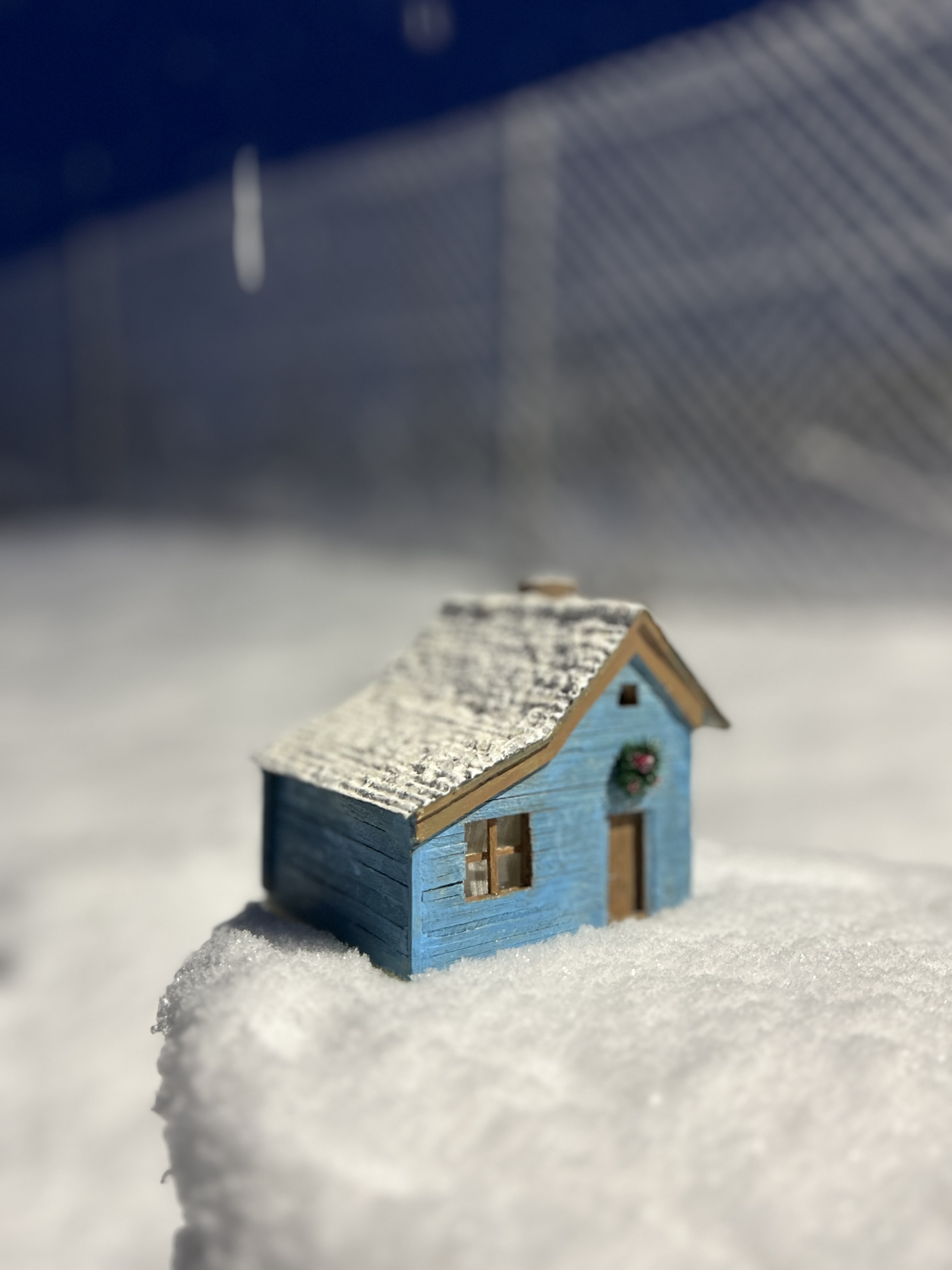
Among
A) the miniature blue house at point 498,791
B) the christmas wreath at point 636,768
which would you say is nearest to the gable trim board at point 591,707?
the miniature blue house at point 498,791

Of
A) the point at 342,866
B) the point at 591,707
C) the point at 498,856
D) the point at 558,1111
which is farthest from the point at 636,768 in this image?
the point at 558,1111

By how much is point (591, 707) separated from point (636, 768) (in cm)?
17

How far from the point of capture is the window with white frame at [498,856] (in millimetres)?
1977

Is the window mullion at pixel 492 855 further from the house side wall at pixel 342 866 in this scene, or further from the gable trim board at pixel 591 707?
the house side wall at pixel 342 866

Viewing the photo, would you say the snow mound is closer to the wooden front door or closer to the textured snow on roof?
the wooden front door

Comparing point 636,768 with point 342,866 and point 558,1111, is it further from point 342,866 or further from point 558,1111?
point 558,1111

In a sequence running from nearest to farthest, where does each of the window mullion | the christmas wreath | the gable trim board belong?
the gable trim board
the window mullion
the christmas wreath

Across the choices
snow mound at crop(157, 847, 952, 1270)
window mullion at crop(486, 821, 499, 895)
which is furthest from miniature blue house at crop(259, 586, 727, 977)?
snow mound at crop(157, 847, 952, 1270)

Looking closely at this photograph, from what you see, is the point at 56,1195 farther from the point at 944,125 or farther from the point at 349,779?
the point at 944,125

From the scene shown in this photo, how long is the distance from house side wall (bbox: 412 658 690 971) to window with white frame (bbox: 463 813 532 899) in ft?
0.06

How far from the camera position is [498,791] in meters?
1.92

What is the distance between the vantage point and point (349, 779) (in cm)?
202

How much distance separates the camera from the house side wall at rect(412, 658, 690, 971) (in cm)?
189

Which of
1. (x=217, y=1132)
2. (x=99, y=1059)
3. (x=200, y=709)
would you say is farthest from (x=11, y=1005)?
(x=217, y=1132)
